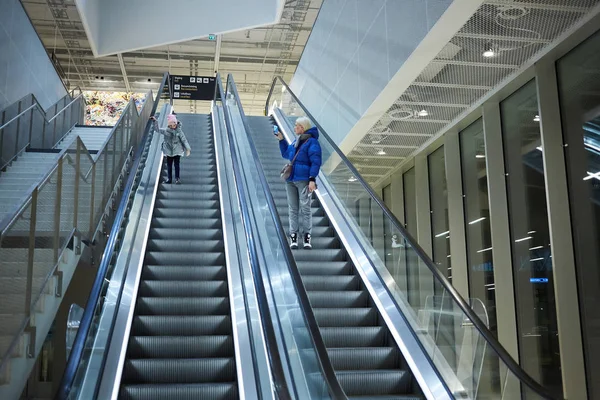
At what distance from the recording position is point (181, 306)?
6.53 meters

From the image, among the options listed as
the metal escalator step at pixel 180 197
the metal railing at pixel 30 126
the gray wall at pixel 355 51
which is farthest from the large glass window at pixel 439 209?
the metal railing at pixel 30 126

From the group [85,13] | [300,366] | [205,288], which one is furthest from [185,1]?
[300,366]

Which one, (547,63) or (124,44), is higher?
(124,44)

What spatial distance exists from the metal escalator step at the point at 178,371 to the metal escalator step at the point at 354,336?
1.02 meters

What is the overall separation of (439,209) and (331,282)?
239 inches

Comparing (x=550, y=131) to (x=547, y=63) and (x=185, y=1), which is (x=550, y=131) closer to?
(x=547, y=63)

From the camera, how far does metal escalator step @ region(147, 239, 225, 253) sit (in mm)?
8031

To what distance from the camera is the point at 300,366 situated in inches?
174

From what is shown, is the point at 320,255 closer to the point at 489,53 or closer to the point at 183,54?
the point at 489,53

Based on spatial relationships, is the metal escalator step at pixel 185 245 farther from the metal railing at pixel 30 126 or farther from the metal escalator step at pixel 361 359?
the metal railing at pixel 30 126

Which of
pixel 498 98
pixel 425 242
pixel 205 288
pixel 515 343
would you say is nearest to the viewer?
pixel 205 288

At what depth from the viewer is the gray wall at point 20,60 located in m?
11.9

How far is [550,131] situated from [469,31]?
1901 mm

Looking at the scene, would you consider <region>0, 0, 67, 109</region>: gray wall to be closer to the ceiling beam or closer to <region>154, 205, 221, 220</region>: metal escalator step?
<region>154, 205, 221, 220</region>: metal escalator step
